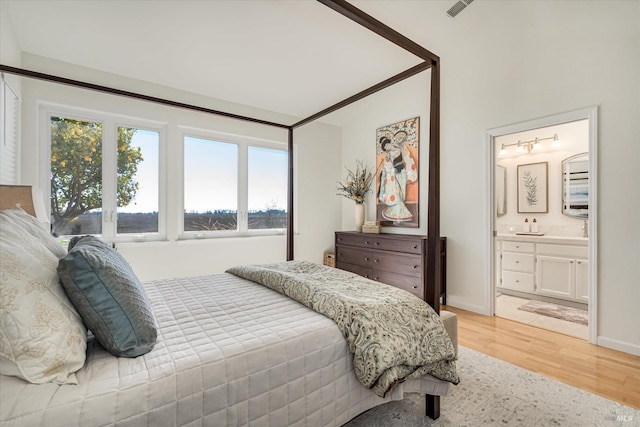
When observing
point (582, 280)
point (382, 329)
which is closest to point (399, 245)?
point (582, 280)

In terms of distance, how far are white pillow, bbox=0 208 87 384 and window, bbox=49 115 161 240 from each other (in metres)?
2.58

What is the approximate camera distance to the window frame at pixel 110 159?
300cm

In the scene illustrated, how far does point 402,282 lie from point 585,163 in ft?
9.46

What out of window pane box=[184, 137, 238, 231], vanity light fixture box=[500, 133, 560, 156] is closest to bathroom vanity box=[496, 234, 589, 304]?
vanity light fixture box=[500, 133, 560, 156]

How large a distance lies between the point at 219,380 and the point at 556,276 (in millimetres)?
4211

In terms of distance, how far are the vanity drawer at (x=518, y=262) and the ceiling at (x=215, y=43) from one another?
293 cm

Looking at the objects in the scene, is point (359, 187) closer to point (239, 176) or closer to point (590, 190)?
point (239, 176)

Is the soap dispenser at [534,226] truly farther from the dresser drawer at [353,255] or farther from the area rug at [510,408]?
the area rug at [510,408]

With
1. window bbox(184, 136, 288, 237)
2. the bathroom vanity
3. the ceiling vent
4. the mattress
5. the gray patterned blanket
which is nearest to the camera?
the mattress

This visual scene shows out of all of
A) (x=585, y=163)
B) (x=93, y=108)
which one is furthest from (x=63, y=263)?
(x=585, y=163)

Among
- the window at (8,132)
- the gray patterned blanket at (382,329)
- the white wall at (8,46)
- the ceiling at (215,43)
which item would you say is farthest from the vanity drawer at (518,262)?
the white wall at (8,46)

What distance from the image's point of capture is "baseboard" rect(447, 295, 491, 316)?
10.8ft

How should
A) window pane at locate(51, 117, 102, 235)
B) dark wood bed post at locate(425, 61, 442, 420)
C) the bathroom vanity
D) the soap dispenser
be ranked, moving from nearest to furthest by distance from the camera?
dark wood bed post at locate(425, 61, 442, 420)
window pane at locate(51, 117, 102, 235)
the bathroom vanity
the soap dispenser

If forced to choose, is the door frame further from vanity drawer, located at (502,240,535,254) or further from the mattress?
the mattress
